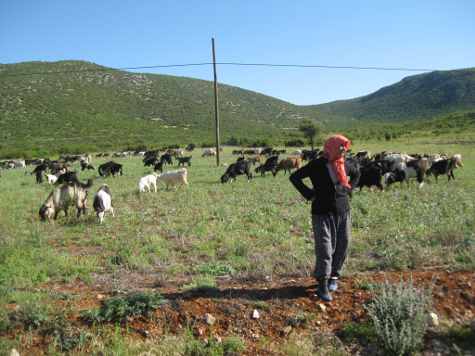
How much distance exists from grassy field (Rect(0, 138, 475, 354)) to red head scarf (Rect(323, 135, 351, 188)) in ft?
6.01

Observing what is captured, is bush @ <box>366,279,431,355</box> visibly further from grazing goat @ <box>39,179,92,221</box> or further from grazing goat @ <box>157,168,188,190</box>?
grazing goat @ <box>157,168,188,190</box>

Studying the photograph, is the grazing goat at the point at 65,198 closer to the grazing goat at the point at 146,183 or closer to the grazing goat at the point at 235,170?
the grazing goat at the point at 146,183

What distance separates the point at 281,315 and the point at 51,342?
2.52m

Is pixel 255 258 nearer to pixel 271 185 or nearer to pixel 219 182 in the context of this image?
pixel 271 185

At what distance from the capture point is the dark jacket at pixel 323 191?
4.90 m

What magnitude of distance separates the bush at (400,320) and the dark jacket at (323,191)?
110cm

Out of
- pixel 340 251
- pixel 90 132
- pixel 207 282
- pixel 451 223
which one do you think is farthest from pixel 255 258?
pixel 90 132

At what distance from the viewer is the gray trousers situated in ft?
16.1

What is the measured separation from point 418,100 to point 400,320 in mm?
128852

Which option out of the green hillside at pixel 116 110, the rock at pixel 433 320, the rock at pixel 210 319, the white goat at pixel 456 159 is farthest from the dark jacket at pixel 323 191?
the green hillside at pixel 116 110

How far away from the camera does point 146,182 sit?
1731cm

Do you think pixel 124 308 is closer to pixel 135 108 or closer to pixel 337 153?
pixel 337 153

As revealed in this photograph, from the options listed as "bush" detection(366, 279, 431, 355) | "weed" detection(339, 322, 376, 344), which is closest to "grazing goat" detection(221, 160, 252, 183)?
"weed" detection(339, 322, 376, 344)

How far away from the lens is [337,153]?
4863 mm
